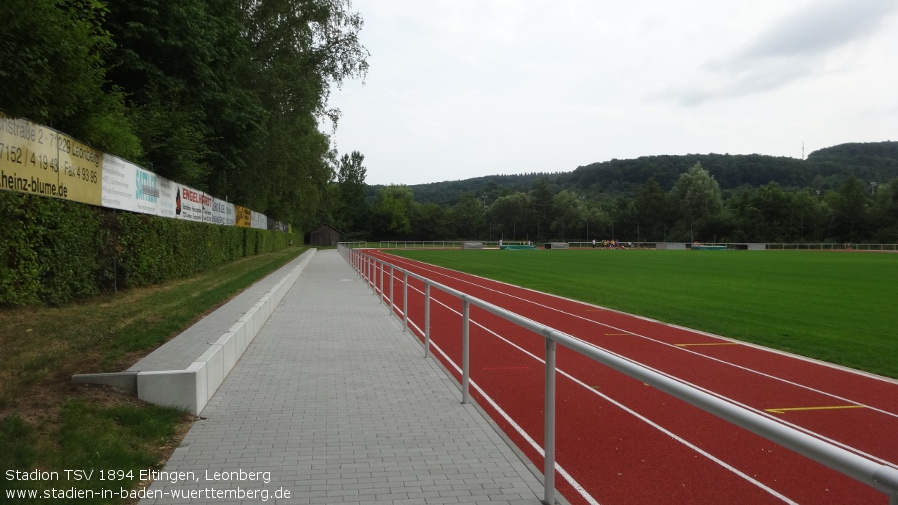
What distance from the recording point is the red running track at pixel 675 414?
3.88 meters

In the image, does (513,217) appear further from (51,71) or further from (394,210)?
(51,71)

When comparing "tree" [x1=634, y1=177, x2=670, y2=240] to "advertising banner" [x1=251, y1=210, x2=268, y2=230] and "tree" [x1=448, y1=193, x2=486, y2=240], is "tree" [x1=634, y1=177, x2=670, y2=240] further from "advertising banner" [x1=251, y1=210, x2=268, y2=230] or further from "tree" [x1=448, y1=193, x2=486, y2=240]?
"advertising banner" [x1=251, y1=210, x2=268, y2=230]

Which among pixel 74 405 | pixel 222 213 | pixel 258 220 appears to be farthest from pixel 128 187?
pixel 258 220

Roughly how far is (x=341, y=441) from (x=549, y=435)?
1.80m

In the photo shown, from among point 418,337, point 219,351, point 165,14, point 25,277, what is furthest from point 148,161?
point 219,351

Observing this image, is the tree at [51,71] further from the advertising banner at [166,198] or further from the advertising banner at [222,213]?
the advertising banner at [222,213]

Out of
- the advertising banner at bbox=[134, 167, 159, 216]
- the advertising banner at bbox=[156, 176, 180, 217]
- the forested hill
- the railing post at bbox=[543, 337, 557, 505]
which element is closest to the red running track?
the railing post at bbox=[543, 337, 557, 505]

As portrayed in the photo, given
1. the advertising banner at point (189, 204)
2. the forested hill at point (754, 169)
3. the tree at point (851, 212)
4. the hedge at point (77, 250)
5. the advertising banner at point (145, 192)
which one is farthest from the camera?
the forested hill at point (754, 169)

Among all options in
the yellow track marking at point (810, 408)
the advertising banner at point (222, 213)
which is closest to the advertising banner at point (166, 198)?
the advertising banner at point (222, 213)

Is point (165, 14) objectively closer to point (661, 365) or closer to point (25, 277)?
point (25, 277)

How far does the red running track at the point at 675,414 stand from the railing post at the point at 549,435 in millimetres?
242

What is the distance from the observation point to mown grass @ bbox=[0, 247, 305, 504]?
12.5 ft

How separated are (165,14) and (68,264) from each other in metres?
10.3

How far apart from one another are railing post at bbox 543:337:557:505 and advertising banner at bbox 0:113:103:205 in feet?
25.8
